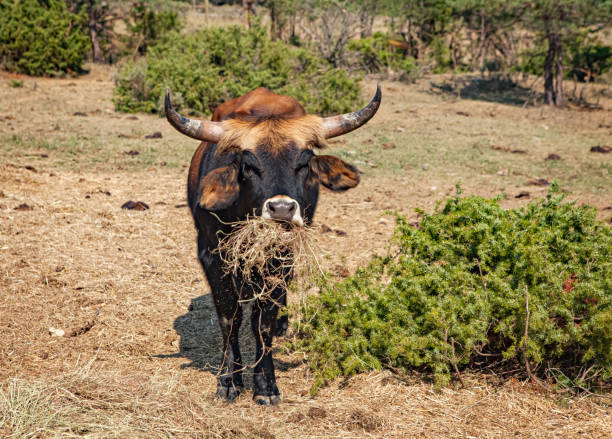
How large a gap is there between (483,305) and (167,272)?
3484 millimetres


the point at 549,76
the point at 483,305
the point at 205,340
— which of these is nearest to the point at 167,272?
the point at 205,340

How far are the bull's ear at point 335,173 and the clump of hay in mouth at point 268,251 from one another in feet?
2.10

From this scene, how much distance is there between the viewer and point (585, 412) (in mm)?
3482

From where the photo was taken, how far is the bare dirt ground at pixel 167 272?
3354 mm

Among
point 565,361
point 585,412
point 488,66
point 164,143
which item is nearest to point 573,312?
point 565,361

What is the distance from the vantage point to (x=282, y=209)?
3391 millimetres


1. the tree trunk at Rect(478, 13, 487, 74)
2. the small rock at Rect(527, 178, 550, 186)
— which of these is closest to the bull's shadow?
the small rock at Rect(527, 178, 550, 186)

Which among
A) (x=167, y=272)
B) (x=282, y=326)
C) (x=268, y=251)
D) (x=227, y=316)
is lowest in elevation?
(x=282, y=326)

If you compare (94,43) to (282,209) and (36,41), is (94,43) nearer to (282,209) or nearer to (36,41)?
(36,41)

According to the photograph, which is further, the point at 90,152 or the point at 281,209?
the point at 90,152

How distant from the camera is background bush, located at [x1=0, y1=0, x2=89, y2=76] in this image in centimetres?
1766

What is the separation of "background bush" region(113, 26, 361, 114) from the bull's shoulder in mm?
7841

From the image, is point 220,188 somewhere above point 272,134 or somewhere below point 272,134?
below

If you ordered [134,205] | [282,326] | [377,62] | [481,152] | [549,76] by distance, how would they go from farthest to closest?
[377,62], [549,76], [481,152], [134,205], [282,326]
